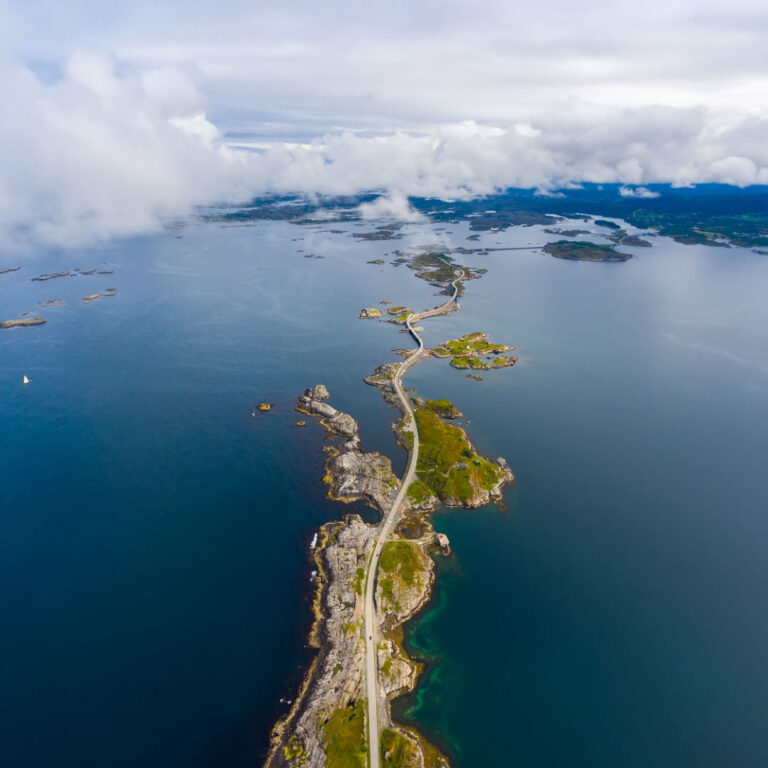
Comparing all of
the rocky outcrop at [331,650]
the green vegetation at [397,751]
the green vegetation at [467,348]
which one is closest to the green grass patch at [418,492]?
the rocky outcrop at [331,650]

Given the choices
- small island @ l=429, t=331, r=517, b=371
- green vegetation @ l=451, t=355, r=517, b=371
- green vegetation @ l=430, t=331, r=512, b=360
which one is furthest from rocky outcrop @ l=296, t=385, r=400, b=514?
green vegetation @ l=430, t=331, r=512, b=360

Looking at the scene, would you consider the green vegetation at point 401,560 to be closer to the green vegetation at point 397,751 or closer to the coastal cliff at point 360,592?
the coastal cliff at point 360,592

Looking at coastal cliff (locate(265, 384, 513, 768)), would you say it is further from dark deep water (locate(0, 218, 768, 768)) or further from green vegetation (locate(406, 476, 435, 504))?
dark deep water (locate(0, 218, 768, 768))

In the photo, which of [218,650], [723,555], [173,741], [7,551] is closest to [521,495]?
[723,555]

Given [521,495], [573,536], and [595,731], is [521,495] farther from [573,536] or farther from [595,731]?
[595,731]

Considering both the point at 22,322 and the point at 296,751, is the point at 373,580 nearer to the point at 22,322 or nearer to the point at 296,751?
the point at 296,751

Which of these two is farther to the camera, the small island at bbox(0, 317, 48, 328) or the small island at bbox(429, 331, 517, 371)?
the small island at bbox(0, 317, 48, 328)

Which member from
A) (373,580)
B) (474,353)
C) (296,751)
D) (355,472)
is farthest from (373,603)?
(474,353)
